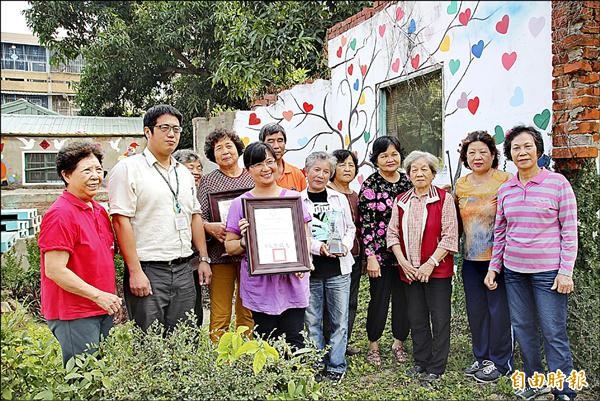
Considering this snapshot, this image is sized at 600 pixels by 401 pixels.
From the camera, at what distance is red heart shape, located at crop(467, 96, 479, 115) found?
185 inches

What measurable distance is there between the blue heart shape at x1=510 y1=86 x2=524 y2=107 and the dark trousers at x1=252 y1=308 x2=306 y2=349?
2.31 m

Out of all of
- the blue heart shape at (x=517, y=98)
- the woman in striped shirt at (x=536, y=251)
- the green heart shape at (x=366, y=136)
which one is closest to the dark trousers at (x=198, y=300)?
the woman in striped shirt at (x=536, y=251)

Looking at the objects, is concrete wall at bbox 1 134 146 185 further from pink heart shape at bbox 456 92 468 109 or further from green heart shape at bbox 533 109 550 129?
green heart shape at bbox 533 109 550 129

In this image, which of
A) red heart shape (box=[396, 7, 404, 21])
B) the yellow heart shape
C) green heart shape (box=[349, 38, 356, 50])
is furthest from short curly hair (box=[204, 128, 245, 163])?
green heart shape (box=[349, 38, 356, 50])

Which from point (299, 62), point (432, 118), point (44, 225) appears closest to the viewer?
point (44, 225)

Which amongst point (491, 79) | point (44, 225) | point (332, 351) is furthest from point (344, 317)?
point (491, 79)

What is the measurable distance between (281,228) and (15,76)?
6.25ft

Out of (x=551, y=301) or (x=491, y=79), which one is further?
(x=491, y=79)

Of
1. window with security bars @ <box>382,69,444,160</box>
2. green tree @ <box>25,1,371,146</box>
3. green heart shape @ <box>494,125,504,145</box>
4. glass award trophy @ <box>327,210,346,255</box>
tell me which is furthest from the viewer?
green tree @ <box>25,1,371,146</box>

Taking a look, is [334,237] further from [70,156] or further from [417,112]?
[417,112]

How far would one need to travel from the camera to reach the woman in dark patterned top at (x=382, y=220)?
12.7 ft

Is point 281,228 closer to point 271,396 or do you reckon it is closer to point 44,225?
point 271,396

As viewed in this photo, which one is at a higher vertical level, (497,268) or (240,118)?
(240,118)

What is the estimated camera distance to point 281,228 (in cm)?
323
